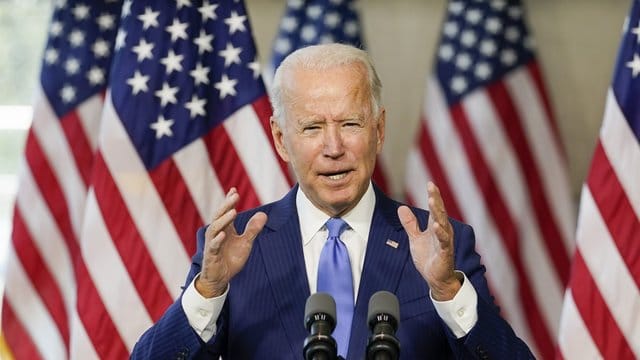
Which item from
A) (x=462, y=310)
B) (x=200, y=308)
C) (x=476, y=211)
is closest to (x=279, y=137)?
(x=200, y=308)

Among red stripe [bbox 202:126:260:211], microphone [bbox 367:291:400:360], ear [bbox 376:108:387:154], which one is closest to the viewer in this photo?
microphone [bbox 367:291:400:360]

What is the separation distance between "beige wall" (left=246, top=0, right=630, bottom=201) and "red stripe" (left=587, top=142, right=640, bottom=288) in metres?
1.50

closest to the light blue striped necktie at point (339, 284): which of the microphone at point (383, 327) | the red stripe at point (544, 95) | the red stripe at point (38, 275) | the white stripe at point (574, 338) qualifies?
the microphone at point (383, 327)

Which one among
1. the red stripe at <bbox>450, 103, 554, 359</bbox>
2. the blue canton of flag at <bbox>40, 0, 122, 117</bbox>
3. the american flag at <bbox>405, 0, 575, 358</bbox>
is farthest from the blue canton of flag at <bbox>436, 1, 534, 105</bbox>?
the blue canton of flag at <bbox>40, 0, 122, 117</bbox>

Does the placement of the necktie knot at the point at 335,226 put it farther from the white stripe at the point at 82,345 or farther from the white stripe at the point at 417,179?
the white stripe at the point at 417,179

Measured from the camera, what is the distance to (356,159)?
239cm

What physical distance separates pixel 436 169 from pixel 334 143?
2.74 metres

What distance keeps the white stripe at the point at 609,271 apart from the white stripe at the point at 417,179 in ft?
3.74

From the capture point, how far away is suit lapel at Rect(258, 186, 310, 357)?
7.75ft

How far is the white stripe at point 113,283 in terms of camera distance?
165 inches

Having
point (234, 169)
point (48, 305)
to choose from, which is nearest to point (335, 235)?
point (234, 169)

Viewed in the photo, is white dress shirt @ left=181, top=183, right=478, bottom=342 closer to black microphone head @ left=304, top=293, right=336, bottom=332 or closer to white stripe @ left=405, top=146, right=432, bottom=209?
black microphone head @ left=304, top=293, right=336, bottom=332

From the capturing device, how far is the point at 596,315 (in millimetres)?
3971

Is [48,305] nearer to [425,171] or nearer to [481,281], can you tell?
[425,171]
